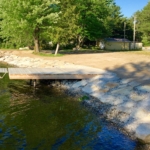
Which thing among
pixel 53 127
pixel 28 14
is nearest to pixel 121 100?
pixel 53 127

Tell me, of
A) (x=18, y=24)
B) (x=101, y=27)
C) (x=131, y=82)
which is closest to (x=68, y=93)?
(x=131, y=82)

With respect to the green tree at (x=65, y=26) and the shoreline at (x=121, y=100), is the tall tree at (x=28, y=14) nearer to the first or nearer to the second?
the green tree at (x=65, y=26)

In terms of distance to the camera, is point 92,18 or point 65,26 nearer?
point 65,26

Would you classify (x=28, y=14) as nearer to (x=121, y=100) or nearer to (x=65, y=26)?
(x=65, y=26)

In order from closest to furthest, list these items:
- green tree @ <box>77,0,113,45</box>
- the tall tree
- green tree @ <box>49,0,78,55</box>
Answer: green tree @ <box>49,0,78,55</box>, the tall tree, green tree @ <box>77,0,113,45</box>

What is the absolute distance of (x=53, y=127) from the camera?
7.51m

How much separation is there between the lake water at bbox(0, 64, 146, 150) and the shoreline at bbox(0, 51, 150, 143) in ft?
1.53

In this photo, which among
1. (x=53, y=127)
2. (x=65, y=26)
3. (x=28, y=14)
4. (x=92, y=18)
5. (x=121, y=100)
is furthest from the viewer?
(x=92, y=18)

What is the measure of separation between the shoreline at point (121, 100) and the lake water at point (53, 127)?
0.47m

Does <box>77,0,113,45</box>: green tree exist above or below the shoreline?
above

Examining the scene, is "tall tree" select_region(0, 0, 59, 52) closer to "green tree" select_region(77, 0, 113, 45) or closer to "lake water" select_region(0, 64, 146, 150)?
"green tree" select_region(77, 0, 113, 45)

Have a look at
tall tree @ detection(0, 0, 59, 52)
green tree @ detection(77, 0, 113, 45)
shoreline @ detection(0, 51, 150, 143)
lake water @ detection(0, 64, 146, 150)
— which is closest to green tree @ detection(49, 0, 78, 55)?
tall tree @ detection(0, 0, 59, 52)

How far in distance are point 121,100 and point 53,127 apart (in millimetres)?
3626

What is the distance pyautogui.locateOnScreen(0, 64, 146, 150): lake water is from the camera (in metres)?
6.34
